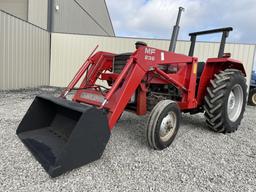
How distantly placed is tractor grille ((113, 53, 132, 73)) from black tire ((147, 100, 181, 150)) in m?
0.89

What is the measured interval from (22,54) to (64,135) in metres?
6.44

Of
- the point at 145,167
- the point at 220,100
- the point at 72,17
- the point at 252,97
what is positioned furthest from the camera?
the point at 72,17

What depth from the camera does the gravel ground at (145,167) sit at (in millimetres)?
1953

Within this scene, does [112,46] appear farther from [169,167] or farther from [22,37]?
[169,167]

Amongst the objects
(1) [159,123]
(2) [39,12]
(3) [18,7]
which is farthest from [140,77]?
(3) [18,7]

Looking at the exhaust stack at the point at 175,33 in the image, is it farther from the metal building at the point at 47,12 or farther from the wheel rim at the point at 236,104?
the metal building at the point at 47,12

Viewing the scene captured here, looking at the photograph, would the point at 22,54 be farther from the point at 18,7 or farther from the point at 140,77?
the point at 140,77

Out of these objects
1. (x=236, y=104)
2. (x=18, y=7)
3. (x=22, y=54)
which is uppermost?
(x=18, y=7)

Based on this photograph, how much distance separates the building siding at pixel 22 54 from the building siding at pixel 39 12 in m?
0.70

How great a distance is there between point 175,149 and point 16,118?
3.00m

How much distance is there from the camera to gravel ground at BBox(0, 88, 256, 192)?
76.9 inches

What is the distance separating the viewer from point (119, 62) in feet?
10.8

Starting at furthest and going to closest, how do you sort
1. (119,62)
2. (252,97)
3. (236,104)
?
(252,97)
(236,104)
(119,62)

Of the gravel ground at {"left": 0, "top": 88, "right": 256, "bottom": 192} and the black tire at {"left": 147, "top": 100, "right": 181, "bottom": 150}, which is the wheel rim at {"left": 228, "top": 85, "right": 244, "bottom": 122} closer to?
the gravel ground at {"left": 0, "top": 88, "right": 256, "bottom": 192}
